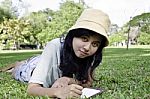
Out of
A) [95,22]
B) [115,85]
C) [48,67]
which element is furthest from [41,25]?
[95,22]

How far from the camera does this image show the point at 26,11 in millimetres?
57625

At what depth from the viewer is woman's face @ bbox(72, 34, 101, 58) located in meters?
2.74

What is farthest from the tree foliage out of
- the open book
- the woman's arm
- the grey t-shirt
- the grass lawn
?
the woman's arm

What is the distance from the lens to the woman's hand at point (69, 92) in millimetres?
2662

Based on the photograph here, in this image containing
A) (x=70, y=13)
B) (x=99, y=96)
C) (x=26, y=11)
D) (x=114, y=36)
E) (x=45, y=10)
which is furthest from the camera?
(x=45, y=10)

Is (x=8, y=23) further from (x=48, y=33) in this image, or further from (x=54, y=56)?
(x=54, y=56)

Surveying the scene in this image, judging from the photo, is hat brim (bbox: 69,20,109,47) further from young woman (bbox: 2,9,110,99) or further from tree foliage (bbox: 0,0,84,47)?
tree foliage (bbox: 0,0,84,47)

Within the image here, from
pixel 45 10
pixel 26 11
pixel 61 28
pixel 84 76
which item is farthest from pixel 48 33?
pixel 84 76

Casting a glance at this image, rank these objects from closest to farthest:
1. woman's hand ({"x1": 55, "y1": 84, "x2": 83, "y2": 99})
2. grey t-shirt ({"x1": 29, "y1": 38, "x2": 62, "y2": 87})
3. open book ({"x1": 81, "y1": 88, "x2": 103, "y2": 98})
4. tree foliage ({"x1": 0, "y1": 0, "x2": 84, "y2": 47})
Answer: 1. woman's hand ({"x1": 55, "y1": 84, "x2": 83, "y2": 99})
2. open book ({"x1": 81, "y1": 88, "x2": 103, "y2": 98})
3. grey t-shirt ({"x1": 29, "y1": 38, "x2": 62, "y2": 87})
4. tree foliage ({"x1": 0, "y1": 0, "x2": 84, "y2": 47})

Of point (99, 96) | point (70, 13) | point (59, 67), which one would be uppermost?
point (70, 13)

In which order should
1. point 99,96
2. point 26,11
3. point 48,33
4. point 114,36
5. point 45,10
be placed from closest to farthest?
point 99,96 < point 48,33 < point 114,36 < point 26,11 < point 45,10

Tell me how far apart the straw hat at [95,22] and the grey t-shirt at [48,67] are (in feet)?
1.38

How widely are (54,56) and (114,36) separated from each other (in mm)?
46543

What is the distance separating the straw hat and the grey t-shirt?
421 mm
